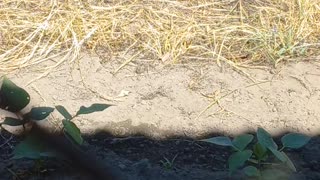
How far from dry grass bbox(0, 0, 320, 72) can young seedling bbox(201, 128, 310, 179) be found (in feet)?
3.08

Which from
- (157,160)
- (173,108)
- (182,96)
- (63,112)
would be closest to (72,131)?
(63,112)

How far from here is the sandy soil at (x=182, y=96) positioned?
2.72 m

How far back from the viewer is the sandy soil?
8.93 feet

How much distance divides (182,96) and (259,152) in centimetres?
72

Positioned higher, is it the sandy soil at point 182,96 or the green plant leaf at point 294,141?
the green plant leaf at point 294,141

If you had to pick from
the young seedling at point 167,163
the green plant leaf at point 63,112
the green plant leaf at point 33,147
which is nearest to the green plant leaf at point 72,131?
the green plant leaf at point 63,112

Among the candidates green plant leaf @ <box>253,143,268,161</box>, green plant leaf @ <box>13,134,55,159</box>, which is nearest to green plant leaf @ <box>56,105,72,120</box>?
green plant leaf @ <box>13,134,55,159</box>

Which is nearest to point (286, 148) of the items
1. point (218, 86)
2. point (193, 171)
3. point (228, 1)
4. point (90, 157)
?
point (193, 171)

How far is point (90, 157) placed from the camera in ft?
1.91

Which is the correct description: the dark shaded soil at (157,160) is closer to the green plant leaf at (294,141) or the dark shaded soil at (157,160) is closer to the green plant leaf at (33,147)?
the green plant leaf at (294,141)

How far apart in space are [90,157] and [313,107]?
2.41m

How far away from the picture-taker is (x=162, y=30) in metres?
3.49

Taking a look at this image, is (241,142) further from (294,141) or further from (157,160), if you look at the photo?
(157,160)

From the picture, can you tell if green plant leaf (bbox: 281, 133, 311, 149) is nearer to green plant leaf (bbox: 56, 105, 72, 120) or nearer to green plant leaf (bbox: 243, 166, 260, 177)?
green plant leaf (bbox: 243, 166, 260, 177)
